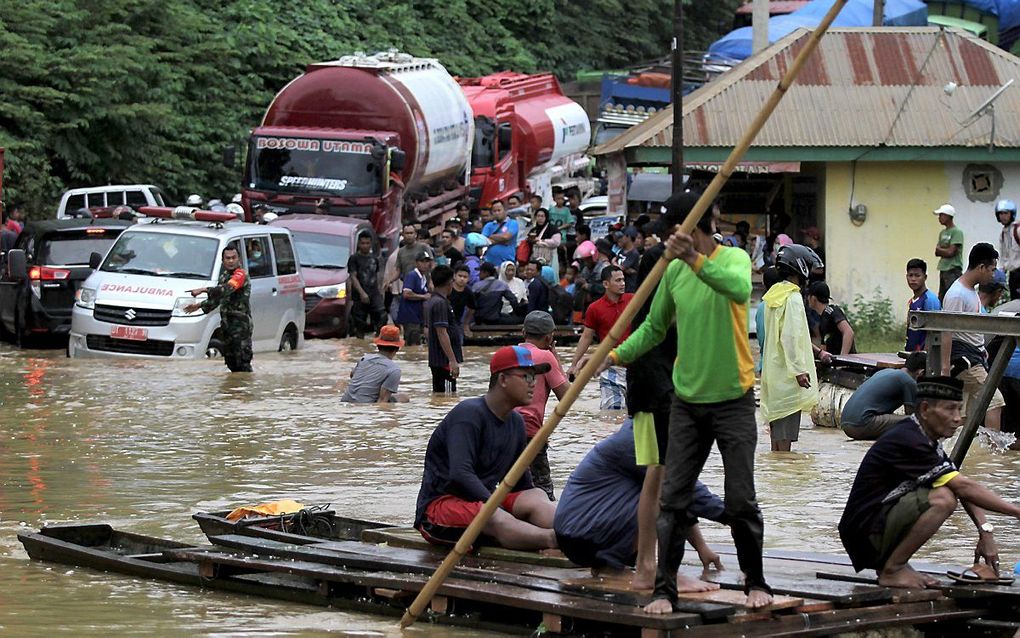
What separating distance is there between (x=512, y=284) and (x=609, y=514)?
18663mm

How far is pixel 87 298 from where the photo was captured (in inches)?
877

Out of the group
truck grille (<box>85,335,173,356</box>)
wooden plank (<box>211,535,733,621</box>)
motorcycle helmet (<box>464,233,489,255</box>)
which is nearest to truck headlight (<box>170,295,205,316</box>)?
truck grille (<box>85,335,173,356</box>)

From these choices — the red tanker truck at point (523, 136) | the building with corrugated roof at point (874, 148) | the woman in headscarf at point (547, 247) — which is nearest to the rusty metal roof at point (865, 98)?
the building with corrugated roof at point (874, 148)

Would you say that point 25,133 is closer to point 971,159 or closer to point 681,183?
point 681,183

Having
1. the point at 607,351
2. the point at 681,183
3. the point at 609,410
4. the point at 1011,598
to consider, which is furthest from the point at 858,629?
the point at 681,183

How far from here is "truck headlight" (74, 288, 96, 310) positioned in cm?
2223

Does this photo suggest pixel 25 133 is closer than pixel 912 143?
No

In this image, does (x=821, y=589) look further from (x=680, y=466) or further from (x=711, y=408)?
(x=711, y=408)

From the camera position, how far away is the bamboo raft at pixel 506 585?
8.15 m

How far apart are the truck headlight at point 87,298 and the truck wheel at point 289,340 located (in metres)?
2.83

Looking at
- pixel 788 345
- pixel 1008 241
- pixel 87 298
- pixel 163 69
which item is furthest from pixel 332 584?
pixel 163 69

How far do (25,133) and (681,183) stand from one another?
43.6ft

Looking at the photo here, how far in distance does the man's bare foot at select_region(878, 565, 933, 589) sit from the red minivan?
18683 millimetres

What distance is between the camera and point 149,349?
2198cm
